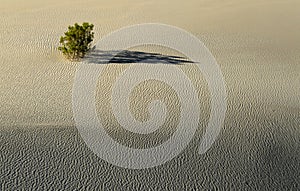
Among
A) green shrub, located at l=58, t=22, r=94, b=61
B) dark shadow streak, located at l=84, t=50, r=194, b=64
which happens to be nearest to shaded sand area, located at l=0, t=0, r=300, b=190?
dark shadow streak, located at l=84, t=50, r=194, b=64

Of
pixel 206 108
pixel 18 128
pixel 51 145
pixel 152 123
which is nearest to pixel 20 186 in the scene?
pixel 51 145

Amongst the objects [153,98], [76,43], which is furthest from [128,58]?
[153,98]

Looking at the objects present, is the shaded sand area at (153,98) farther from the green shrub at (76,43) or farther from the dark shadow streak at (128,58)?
the green shrub at (76,43)

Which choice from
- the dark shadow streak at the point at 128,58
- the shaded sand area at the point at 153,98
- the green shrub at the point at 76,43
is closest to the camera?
the shaded sand area at the point at 153,98

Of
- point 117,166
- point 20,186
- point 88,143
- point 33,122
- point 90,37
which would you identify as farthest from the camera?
point 90,37

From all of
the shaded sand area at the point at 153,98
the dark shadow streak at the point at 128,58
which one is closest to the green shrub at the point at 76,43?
the dark shadow streak at the point at 128,58

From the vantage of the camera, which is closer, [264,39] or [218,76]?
[218,76]

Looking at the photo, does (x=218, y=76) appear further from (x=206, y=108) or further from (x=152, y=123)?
(x=152, y=123)
